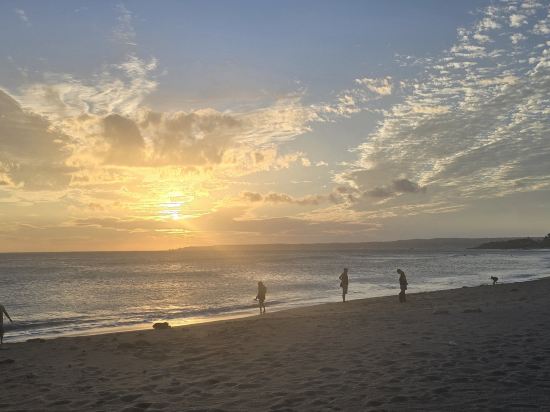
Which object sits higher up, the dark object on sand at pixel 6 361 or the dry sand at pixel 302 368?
the dry sand at pixel 302 368

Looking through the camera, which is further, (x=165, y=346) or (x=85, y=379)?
(x=165, y=346)

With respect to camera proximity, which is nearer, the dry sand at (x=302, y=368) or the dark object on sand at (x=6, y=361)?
the dry sand at (x=302, y=368)

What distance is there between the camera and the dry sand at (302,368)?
7441 mm

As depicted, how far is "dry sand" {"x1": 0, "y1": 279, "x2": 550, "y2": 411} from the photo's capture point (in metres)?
7.44

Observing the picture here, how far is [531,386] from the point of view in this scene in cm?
748

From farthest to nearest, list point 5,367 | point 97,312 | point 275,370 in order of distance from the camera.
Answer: point 97,312, point 5,367, point 275,370

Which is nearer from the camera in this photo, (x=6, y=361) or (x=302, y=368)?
(x=302, y=368)

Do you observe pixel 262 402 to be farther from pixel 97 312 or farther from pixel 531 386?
pixel 97 312

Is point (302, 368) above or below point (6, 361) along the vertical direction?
above

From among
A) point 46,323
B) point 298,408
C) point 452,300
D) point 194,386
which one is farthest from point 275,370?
point 46,323

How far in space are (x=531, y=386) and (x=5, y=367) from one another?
38.0 feet

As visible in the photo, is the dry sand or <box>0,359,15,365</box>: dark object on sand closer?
the dry sand

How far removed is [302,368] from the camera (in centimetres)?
970

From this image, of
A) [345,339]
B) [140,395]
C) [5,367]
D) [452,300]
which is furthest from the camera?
[452,300]
